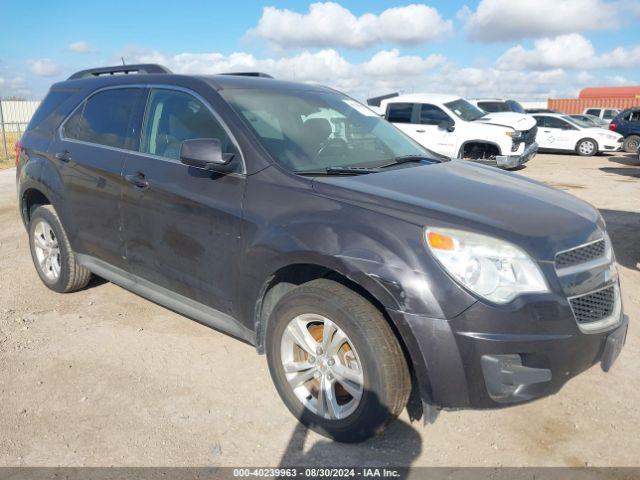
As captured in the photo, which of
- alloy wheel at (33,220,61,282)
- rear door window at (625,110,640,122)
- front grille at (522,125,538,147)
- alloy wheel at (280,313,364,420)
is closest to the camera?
alloy wheel at (280,313,364,420)

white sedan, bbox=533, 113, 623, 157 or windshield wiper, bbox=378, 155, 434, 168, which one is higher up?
windshield wiper, bbox=378, 155, 434, 168

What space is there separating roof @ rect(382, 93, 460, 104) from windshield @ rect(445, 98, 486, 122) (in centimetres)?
13

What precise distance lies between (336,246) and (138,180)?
1.70 metres

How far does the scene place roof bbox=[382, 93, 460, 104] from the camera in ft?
43.4

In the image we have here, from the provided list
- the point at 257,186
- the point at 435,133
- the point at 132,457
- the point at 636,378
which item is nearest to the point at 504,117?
the point at 435,133

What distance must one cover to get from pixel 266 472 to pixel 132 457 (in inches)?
27.3

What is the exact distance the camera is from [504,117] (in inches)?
538

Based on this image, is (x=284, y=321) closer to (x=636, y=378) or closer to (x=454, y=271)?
(x=454, y=271)

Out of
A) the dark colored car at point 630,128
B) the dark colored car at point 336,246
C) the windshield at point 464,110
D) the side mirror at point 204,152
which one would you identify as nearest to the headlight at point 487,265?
the dark colored car at point 336,246

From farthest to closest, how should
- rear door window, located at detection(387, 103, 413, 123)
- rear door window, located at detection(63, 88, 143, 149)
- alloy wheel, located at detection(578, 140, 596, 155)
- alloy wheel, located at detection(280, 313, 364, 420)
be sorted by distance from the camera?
alloy wheel, located at detection(578, 140, 596, 155) < rear door window, located at detection(387, 103, 413, 123) < rear door window, located at detection(63, 88, 143, 149) < alloy wheel, located at detection(280, 313, 364, 420)

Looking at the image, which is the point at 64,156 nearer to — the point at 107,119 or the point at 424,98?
the point at 107,119

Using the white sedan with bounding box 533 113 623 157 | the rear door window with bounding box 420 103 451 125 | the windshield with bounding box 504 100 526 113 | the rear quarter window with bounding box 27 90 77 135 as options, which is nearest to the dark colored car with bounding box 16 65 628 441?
the rear quarter window with bounding box 27 90 77 135

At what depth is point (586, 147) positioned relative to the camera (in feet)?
62.8

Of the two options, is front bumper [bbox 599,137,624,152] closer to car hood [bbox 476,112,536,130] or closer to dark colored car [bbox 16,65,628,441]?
car hood [bbox 476,112,536,130]
